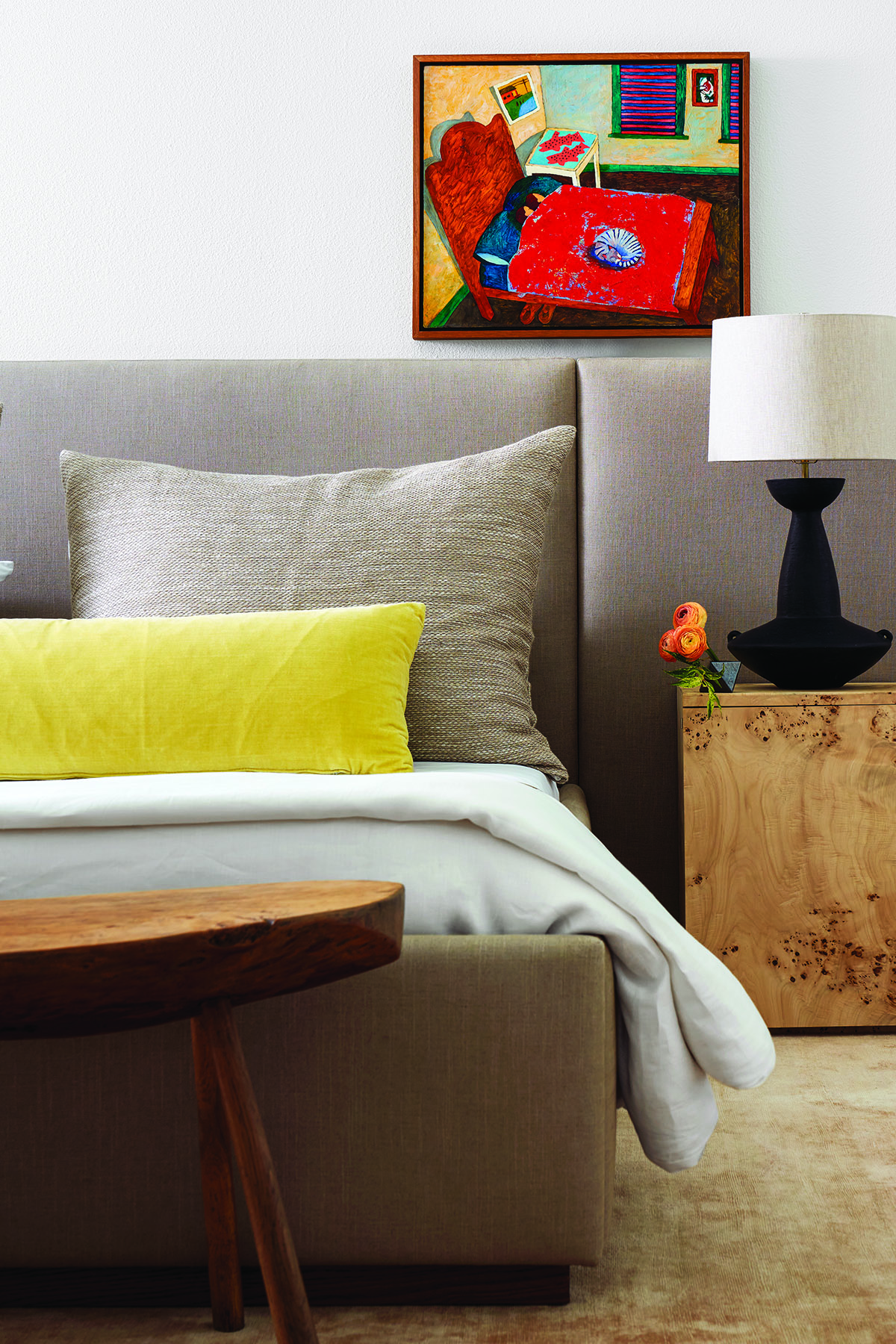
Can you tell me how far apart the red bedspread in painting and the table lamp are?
1.33ft

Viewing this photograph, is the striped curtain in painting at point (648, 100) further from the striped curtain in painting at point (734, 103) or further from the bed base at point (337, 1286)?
the bed base at point (337, 1286)

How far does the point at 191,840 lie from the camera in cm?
124

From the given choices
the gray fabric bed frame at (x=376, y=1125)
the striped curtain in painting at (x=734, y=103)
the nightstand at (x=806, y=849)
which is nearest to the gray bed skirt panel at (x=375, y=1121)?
the gray fabric bed frame at (x=376, y=1125)

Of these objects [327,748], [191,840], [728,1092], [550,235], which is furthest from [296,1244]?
[550,235]

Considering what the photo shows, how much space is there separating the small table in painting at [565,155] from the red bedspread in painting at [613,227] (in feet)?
0.11

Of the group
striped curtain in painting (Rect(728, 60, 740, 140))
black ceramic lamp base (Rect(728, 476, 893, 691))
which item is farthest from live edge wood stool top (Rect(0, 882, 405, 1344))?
striped curtain in painting (Rect(728, 60, 740, 140))

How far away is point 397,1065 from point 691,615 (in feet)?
A: 3.90

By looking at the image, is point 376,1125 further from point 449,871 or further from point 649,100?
point 649,100

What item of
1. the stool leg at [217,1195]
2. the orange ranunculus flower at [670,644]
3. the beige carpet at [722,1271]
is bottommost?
the beige carpet at [722,1271]

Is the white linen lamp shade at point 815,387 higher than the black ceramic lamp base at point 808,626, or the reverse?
the white linen lamp shade at point 815,387

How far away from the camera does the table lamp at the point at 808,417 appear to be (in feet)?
6.93

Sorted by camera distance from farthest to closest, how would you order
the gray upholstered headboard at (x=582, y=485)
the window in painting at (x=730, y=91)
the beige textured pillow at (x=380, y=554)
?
the window in painting at (x=730, y=91) → the gray upholstered headboard at (x=582, y=485) → the beige textured pillow at (x=380, y=554)

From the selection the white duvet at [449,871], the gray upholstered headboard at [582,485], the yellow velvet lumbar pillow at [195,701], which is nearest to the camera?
the white duvet at [449,871]

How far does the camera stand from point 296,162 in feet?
8.48
